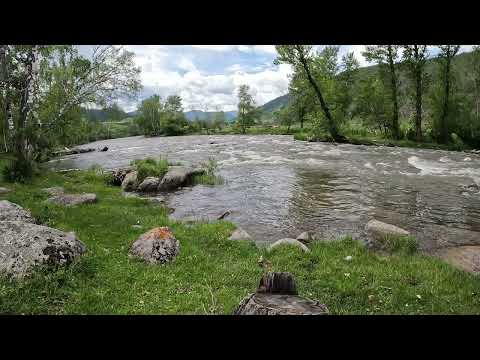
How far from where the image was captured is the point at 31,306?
756cm

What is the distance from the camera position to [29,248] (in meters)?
8.93

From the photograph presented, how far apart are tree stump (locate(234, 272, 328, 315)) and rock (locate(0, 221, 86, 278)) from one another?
536cm

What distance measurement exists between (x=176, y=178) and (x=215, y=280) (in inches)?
736

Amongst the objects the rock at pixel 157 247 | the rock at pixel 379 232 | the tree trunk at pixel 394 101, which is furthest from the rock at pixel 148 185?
the tree trunk at pixel 394 101

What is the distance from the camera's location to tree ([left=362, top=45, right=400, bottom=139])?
57406 millimetres

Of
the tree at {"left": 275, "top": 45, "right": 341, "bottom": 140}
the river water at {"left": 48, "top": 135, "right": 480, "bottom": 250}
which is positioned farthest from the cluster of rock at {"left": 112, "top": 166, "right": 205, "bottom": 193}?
the tree at {"left": 275, "top": 45, "right": 341, "bottom": 140}

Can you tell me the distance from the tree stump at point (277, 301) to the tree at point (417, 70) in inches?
2168

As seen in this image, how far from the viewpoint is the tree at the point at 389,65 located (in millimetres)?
57406

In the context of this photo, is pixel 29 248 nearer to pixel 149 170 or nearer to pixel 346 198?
pixel 346 198

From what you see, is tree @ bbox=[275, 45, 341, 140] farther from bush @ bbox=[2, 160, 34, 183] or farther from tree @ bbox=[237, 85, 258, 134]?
tree @ bbox=[237, 85, 258, 134]

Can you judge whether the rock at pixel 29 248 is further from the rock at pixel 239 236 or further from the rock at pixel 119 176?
the rock at pixel 119 176

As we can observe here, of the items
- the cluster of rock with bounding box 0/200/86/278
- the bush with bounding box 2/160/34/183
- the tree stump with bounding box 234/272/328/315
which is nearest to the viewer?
the tree stump with bounding box 234/272/328/315

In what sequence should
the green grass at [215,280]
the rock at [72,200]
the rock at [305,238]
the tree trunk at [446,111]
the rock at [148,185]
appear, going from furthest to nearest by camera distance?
the tree trunk at [446,111]
the rock at [148,185]
the rock at [72,200]
the rock at [305,238]
the green grass at [215,280]
